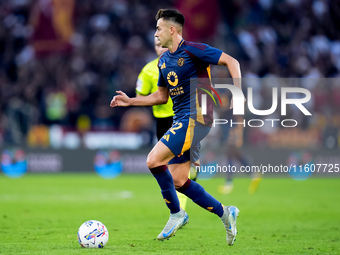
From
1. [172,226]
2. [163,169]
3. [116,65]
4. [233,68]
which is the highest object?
[233,68]

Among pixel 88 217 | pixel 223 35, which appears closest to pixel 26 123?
pixel 223 35

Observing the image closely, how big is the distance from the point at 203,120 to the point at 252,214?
421 cm

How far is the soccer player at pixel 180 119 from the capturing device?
6910 mm

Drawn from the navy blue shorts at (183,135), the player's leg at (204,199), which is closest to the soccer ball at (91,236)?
the player's leg at (204,199)

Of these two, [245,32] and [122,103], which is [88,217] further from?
[245,32]

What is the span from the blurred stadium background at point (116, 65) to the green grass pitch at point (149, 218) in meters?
1.90

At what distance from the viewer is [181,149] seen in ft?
22.7

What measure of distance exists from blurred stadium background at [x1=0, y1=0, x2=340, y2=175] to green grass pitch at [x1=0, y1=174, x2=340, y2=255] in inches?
74.8

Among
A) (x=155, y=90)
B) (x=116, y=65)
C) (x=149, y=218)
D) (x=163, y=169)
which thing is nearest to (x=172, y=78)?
(x=163, y=169)

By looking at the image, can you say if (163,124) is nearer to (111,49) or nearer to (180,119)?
(180,119)

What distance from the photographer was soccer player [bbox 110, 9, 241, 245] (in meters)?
6.91

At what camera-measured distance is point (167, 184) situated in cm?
712

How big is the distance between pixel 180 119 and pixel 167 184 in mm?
742

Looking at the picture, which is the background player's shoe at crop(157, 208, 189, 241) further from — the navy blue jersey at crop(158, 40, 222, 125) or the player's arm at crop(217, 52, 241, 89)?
the player's arm at crop(217, 52, 241, 89)
